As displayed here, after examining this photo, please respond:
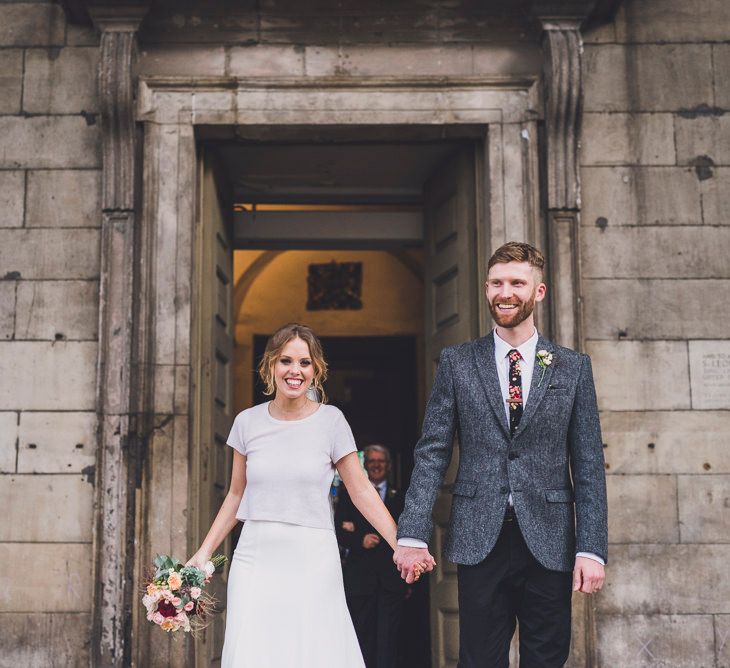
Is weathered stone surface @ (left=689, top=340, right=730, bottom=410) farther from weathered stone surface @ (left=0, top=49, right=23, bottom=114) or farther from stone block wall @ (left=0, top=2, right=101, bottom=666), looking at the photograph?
weathered stone surface @ (left=0, top=49, right=23, bottom=114)

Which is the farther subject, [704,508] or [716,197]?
[716,197]

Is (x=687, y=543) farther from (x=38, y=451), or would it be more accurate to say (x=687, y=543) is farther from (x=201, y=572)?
(x=38, y=451)

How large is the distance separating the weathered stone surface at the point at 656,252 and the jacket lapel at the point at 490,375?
2760 millimetres

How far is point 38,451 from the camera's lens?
682 centimetres

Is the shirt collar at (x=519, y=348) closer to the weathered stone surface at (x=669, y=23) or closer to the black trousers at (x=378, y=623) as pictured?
the weathered stone surface at (x=669, y=23)

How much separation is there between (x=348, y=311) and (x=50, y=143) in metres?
6.25

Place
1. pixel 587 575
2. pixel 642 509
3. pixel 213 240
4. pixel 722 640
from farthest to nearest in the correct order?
pixel 213 240 < pixel 642 509 < pixel 722 640 < pixel 587 575

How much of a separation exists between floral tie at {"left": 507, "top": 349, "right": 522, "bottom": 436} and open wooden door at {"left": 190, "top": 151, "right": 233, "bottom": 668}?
9.96 ft

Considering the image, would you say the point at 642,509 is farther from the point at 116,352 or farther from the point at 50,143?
the point at 50,143

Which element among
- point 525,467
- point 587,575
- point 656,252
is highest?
point 656,252

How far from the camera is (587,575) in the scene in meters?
4.01

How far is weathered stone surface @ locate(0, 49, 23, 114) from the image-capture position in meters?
7.17

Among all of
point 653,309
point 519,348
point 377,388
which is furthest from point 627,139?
point 377,388

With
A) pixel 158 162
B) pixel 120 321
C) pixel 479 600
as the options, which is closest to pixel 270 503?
pixel 479 600
